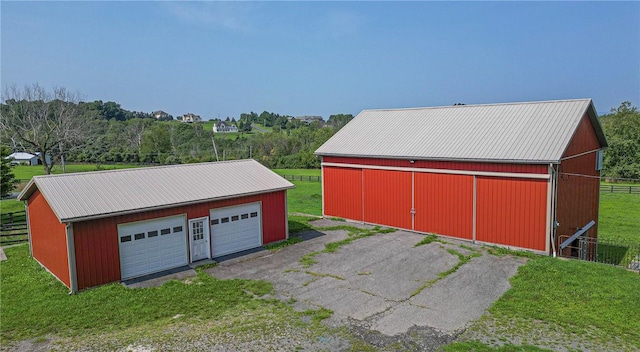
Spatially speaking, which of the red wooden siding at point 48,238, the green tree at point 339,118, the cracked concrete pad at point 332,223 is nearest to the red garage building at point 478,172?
the cracked concrete pad at point 332,223

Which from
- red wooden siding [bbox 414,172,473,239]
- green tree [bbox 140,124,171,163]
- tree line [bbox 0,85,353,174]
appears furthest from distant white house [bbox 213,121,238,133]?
red wooden siding [bbox 414,172,473,239]

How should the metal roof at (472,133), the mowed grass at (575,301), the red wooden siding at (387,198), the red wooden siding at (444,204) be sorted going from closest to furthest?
the mowed grass at (575,301), the metal roof at (472,133), the red wooden siding at (444,204), the red wooden siding at (387,198)

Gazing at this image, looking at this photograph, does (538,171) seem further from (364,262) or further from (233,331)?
(233,331)

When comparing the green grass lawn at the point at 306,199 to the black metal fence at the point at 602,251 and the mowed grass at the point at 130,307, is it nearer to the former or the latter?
the black metal fence at the point at 602,251

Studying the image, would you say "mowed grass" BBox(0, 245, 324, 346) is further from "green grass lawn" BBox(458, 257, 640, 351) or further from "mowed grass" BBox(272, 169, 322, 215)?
"mowed grass" BBox(272, 169, 322, 215)

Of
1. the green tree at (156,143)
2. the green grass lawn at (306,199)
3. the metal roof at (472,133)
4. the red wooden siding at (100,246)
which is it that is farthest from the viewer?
the green tree at (156,143)

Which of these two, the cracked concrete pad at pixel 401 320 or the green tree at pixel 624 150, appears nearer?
the cracked concrete pad at pixel 401 320

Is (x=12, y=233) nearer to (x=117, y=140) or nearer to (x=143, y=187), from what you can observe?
(x=143, y=187)
